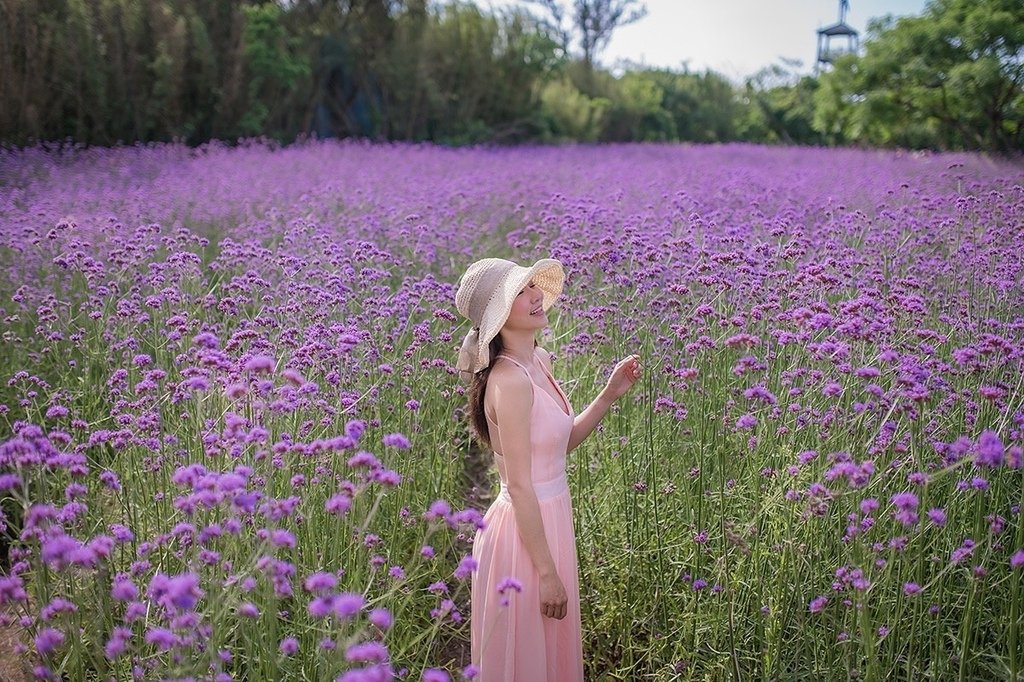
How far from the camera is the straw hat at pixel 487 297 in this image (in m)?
2.55

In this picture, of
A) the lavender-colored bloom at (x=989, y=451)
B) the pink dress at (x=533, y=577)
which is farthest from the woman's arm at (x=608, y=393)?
the lavender-colored bloom at (x=989, y=451)

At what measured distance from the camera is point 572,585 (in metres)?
2.68

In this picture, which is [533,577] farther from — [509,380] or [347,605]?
[347,605]

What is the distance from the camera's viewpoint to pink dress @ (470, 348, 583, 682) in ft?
8.29

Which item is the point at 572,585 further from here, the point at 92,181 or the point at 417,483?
the point at 92,181

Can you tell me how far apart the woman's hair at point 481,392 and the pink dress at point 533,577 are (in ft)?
0.26

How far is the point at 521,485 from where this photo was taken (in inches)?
97.6

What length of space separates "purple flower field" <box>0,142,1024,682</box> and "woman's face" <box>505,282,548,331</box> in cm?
53

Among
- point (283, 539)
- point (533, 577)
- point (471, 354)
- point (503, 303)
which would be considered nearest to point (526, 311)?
point (503, 303)

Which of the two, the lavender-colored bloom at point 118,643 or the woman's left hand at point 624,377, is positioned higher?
the woman's left hand at point 624,377

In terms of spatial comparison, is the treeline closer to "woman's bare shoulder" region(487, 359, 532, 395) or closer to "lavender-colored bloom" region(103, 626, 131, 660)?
"woman's bare shoulder" region(487, 359, 532, 395)

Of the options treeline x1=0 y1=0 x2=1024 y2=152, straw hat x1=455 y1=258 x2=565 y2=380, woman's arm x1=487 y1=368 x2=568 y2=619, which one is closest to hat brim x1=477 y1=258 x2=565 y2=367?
straw hat x1=455 y1=258 x2=565 y2=380

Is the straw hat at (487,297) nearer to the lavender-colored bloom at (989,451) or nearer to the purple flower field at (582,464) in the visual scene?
the purple flower field at (582,464)

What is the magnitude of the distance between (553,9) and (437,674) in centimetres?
3196
